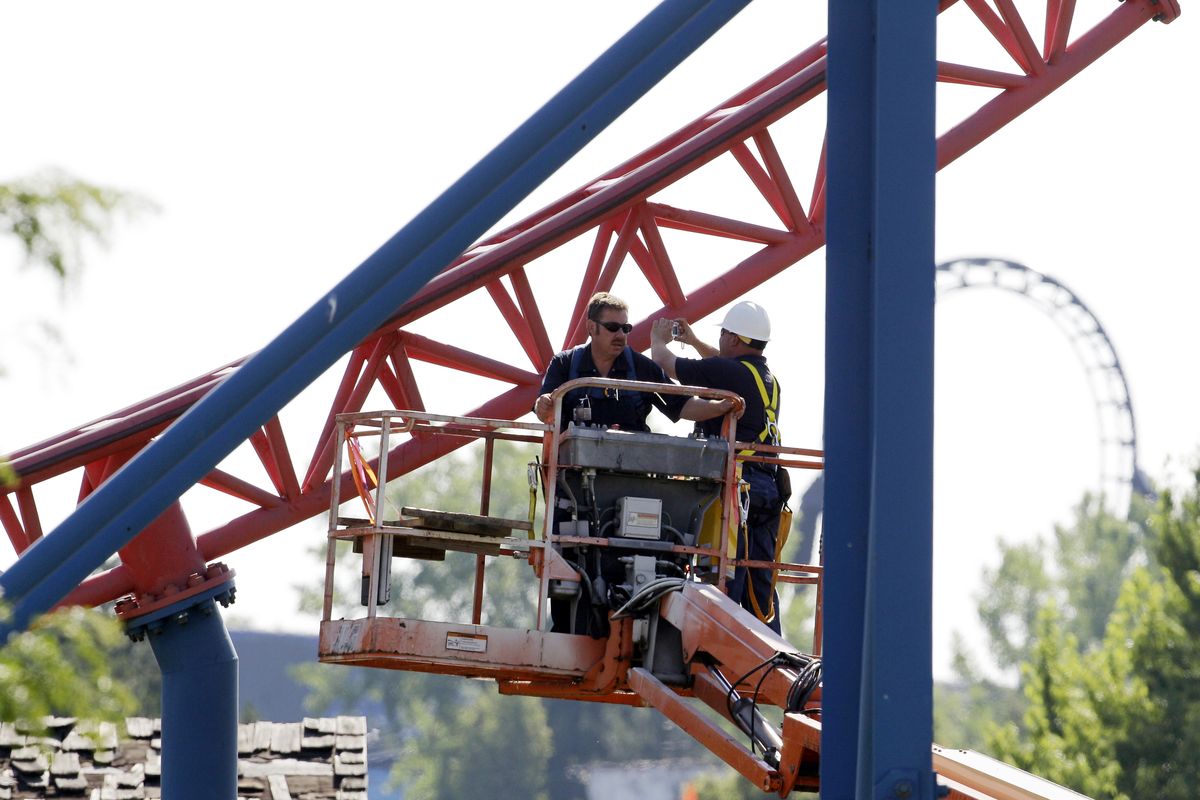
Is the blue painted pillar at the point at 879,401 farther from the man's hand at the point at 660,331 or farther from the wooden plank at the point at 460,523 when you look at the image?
the man's hand at the point at 660,331

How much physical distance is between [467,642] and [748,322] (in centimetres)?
244

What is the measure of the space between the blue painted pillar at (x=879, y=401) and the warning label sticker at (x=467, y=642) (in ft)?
11.4

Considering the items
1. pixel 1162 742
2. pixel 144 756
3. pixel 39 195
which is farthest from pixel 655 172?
pixel 1162 742

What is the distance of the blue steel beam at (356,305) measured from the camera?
5574 mm

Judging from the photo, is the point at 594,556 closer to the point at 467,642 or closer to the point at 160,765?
the point at 467,642

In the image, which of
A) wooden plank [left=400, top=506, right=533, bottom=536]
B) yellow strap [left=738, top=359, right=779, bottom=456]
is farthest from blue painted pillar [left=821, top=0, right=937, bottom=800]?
yellow strap [left=738, top=359, right=779, bottom=456]

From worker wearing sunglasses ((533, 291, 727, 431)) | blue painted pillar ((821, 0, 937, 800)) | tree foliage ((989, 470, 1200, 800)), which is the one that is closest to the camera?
blue painted pillar ((821, 0, 937, 800))

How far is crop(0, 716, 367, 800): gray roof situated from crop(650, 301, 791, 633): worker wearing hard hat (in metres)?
5.42

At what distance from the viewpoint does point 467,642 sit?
9.09m

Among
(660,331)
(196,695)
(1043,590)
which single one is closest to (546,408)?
(660,331)

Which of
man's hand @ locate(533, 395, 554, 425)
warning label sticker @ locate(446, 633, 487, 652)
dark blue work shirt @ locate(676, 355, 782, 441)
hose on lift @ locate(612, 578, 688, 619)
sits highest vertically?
dark blue work shirt @ locate(676, 355, 782, 441)

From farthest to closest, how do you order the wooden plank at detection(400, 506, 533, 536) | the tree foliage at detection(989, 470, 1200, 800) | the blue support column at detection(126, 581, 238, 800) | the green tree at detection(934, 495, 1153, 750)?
the green tree at detection(934, 495, 1153, 750)
the tree foliage at detection(989, 470, 1200, 800)
the blue support column at detection(126, 581, 238, 800)
the wooden plank at detection(400, 506, 533, 536)

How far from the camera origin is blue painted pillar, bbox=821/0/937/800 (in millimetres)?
5555

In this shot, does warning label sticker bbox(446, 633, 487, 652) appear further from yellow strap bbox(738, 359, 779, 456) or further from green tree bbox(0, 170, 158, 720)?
green tree bbox(0, 170, 158, 720)
